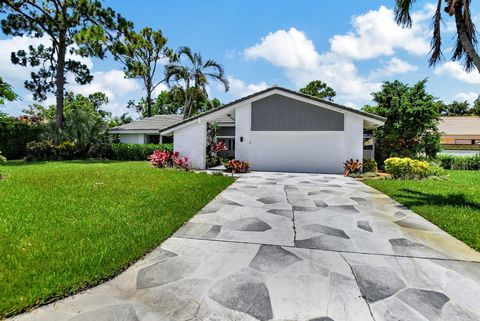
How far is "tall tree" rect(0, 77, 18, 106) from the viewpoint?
33.0 ft

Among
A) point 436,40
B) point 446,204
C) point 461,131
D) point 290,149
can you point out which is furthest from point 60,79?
point 461,131

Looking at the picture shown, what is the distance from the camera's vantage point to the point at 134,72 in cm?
2550

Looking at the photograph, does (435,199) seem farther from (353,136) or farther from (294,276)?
(353,136)

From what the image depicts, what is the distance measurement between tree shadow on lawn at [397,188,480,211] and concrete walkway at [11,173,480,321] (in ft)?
5.86

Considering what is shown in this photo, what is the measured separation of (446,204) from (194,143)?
11964mm

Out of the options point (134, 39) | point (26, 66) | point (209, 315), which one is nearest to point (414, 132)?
point (209, 315)

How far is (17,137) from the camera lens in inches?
788

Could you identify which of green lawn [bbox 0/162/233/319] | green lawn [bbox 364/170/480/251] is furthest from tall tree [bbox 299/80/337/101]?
green lawn [bbox 0/162/233/319]

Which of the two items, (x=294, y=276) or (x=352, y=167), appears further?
(x=352, y=167)

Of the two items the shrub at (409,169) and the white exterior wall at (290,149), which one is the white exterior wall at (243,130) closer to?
the white exterior wall at (290,149)

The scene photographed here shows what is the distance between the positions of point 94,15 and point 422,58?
23.0 metres

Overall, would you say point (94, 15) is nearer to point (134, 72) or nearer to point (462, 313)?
point (134, 72)

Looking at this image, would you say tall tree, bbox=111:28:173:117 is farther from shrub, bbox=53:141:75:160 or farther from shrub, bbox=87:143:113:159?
shrub, bbox=53:141:75:160

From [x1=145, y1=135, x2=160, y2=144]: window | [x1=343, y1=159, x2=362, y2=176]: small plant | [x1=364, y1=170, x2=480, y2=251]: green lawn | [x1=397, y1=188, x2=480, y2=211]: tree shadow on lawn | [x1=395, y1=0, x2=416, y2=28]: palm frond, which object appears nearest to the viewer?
[x1=364, y1=170, x2=480, y2=251]: green lawn
